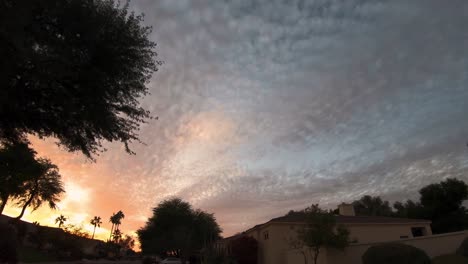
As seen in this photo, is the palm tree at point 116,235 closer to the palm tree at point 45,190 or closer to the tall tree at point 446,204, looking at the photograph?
the palm tree at point 45,190

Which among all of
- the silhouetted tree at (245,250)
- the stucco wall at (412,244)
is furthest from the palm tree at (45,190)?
the stucco wall at (412,244)

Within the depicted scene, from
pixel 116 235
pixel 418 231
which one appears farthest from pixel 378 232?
pixel 116 235

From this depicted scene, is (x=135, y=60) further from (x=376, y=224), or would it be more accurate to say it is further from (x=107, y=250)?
(x=107, y=250)

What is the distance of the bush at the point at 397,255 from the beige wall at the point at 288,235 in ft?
44.4

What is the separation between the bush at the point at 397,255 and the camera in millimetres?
20328

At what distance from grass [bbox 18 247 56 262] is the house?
3891cm

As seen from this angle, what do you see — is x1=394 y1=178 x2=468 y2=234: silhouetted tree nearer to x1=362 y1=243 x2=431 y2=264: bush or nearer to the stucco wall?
the stucco wall

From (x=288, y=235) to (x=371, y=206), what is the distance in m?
46.9

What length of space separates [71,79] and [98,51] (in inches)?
52.1

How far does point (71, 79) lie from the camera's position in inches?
452

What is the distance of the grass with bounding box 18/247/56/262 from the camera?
54781mm

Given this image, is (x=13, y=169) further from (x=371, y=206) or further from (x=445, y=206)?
(x=371, y=206)

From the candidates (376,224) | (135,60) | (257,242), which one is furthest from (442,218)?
(135,60)

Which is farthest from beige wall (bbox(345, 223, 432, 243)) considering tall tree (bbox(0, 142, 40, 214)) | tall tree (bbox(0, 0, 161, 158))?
tall tree (bbox(0, 142, 40, 214))
